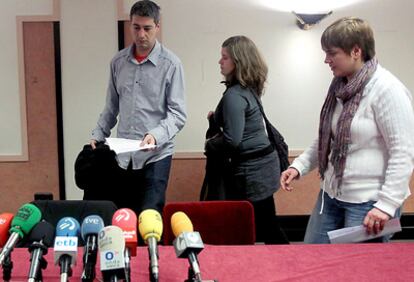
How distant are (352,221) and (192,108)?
1.99 meters

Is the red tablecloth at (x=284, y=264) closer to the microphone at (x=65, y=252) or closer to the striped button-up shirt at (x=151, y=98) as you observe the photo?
the microphone at (x=65, y=252)

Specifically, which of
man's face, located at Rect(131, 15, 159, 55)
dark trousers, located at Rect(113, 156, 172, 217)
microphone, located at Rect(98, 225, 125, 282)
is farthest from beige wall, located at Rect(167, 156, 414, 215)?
microphone, located at Rect(98, 225, 125, 282)

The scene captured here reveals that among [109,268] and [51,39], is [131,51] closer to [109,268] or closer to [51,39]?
[51,39]

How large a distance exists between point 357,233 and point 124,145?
119 cm

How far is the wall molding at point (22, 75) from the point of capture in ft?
11.7

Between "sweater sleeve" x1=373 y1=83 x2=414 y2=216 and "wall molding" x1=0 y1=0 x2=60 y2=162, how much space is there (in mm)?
2533

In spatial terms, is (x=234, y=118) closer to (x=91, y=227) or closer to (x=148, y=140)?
(x=148, y=140)

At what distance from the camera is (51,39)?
3605 millimetres

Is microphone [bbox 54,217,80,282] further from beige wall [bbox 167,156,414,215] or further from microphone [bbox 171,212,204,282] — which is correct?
beige wall [bbox 167,156,414,215]

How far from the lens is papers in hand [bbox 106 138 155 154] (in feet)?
7.93

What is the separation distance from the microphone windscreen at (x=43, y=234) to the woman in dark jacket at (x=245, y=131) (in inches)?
61.1

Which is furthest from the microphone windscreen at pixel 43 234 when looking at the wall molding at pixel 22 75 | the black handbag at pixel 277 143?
the wall molding at pixel 22 75

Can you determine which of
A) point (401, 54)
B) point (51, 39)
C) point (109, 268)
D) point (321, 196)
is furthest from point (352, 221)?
point (51, 39)

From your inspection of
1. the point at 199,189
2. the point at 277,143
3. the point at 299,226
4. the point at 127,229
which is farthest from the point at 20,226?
the point at 299,226
